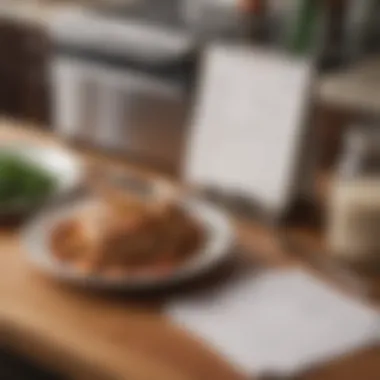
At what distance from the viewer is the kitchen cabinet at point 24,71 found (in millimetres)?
2336

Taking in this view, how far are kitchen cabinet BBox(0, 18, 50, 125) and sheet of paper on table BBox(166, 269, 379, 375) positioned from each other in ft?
3.57

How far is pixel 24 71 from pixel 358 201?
1305 mm

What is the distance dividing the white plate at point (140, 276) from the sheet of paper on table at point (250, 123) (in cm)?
6

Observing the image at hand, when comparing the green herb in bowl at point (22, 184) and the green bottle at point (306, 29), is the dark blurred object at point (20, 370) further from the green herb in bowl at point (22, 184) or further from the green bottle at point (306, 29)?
the green bottle at point (306, 29)

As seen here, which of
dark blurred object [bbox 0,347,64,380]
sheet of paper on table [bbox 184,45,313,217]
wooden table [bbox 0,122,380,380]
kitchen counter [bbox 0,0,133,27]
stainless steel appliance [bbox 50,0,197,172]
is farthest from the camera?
kitchen counter [bbox 0,0,133,27]

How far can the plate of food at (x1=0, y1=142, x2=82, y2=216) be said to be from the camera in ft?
4.86

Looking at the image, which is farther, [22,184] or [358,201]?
[22,184]

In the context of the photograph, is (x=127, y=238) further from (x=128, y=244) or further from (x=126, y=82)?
(x=126, y=82)

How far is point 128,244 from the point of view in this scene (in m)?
1.30

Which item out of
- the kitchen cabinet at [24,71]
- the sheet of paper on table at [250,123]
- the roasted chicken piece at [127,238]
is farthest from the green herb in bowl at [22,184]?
the kitchen cabinet at [24,71]

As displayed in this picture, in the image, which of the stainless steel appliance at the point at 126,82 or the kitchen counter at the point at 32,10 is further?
the kitchen counter at the point at 32,10

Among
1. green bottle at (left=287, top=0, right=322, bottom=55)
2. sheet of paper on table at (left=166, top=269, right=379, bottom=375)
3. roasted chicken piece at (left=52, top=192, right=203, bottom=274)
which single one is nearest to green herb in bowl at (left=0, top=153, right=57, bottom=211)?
roasted chicken piece at (left=52, top=192, right=203, bottom=274)

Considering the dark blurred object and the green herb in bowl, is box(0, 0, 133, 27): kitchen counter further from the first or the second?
the dark blurred object

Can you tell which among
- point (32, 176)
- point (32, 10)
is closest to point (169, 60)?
point (32, 176)
